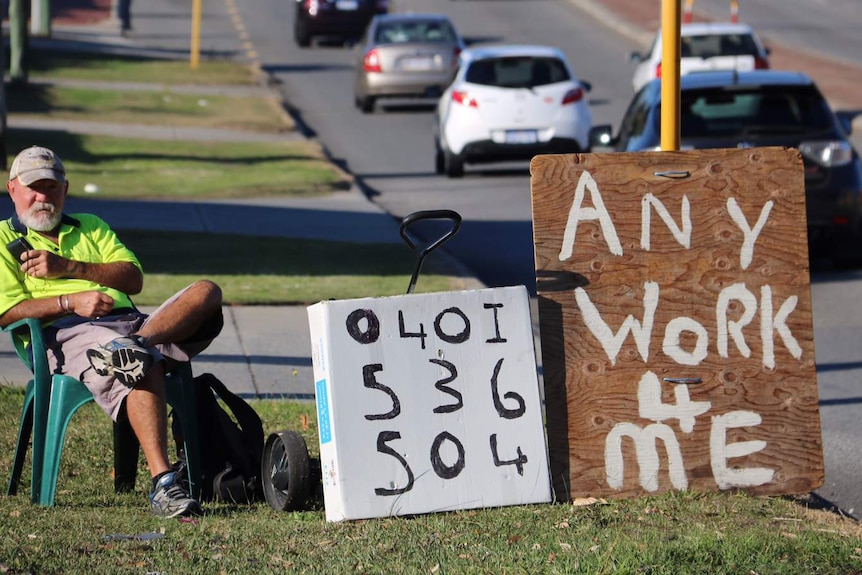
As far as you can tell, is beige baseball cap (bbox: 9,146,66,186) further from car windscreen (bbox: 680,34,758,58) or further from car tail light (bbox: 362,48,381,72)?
car tail light (bbox: 362,48,381,72)

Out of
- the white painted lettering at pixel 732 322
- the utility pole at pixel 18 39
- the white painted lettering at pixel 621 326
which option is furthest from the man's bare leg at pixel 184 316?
the utility pole at pixel 18 39

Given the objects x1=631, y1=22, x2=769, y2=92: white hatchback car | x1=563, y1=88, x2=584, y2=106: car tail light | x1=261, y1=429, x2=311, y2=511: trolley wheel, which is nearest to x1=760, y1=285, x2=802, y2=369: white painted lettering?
x1=261, y1=429, x2=311, y2=511: trolley wheel

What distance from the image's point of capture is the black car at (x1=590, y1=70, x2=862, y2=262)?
38.9 ft

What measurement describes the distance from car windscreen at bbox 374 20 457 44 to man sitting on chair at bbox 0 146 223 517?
824 inches

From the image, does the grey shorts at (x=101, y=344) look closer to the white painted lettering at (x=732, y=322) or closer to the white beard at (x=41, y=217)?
the white beard at (x=41, y=217)

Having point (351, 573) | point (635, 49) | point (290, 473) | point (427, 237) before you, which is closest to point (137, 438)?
point (290, 473)

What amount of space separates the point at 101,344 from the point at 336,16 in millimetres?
32316

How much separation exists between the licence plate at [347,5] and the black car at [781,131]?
25.1 metres

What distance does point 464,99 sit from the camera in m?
19.0

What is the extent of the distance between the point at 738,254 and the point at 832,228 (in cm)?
686

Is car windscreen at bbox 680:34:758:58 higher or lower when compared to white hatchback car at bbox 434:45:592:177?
higher

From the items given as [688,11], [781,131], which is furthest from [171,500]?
Result: [688,11]

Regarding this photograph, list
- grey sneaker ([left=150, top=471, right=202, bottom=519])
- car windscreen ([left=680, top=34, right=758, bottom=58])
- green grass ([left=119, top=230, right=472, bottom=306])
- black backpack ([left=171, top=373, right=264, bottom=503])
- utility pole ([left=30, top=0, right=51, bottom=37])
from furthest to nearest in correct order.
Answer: utility pole ([left=30, top=0, right=51, bottom=37]) → car windscreen ([left=680, top=34, right=758, bottom=58]) → green grass ([left=119, top=230, right=472, bottom=306]) → black backpack ([left=171, top=373, right=264, bottom=503]) → grey sneaker ([left=150, top=471, right=202, bottom=519])

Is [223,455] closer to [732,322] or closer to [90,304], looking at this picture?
[90,304]
